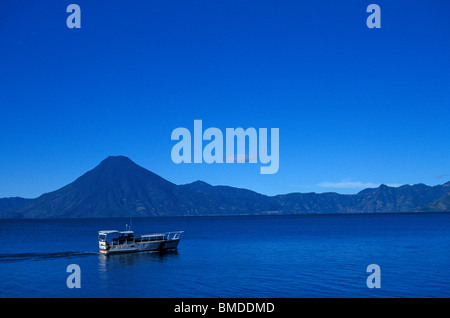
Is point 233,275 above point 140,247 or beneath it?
above

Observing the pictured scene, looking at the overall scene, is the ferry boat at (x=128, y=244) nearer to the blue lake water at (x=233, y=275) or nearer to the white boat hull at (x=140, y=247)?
the white boat hull at (x=140, y=247)

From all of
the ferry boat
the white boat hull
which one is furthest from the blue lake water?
the ferry boat

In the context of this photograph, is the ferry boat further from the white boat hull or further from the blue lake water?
the blue lake water

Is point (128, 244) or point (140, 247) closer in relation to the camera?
point (128, 244)

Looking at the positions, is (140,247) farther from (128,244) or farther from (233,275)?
(233,275)

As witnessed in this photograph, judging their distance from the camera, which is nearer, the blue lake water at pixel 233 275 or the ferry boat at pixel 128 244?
the blue lake water at pixel 233 275

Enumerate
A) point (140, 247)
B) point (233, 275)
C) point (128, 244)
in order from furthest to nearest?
point (140, 247) < point (128, 244) < point (233, 275)

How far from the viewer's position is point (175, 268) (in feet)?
207

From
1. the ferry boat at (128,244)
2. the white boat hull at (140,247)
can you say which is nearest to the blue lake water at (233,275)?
the white boat hull at (140,247)

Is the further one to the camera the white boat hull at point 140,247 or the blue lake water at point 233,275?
the white boat hull at point 140,247

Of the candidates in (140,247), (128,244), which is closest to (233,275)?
(128,244)

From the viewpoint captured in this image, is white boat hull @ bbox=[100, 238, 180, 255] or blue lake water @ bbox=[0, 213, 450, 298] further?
white boat hull @ bbox=[100, 238, 180, 255]

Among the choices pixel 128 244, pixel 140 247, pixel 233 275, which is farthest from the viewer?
pixel 140 247
